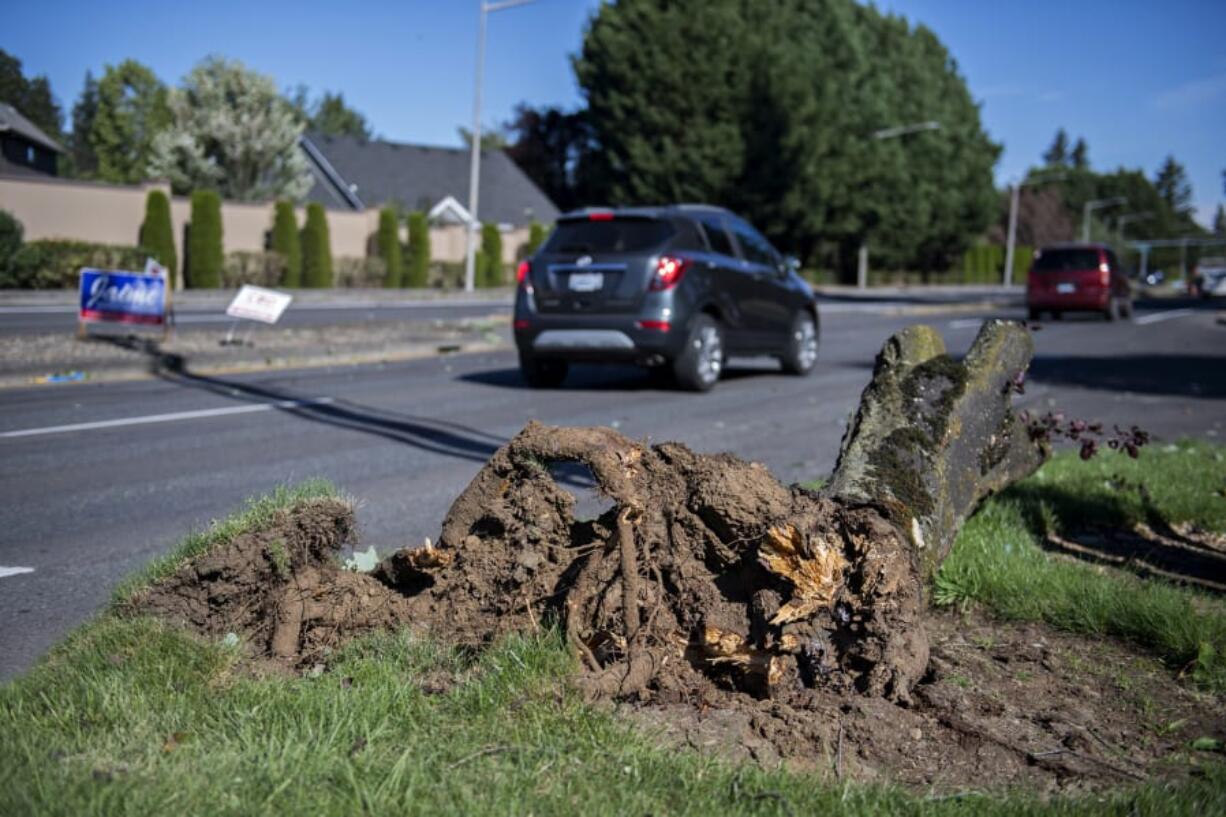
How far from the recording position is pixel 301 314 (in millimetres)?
23094

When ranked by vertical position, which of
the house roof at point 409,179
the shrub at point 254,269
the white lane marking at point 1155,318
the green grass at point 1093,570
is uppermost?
the house roof at point 409,179

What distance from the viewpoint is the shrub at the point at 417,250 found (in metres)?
38.8

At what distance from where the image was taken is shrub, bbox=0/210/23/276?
2617cm

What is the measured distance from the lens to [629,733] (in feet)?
9.39

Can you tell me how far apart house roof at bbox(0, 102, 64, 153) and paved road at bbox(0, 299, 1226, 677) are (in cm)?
1104

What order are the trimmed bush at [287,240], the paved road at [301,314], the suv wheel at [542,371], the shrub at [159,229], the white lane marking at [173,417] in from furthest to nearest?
1. the trimmed bush at [287,240]
2. the shrub at [159,229]
3. the paved road at [301,314]
4. the suv wheel at [542,371]
5. the white lane marking at [173,417]

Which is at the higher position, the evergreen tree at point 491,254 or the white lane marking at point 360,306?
the evergreen tree at point 491,254

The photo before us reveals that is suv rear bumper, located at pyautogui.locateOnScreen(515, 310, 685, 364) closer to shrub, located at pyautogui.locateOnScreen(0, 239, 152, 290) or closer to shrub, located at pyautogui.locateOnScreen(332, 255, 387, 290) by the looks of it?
shrub, located at pyautogui.locateOnScreen(0, 239, 152, 290)

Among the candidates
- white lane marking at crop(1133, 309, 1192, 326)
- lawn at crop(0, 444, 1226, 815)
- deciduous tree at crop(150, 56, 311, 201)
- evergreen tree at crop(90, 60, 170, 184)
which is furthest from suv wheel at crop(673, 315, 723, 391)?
evergreen tree at crop(90, 60, 170, 184)

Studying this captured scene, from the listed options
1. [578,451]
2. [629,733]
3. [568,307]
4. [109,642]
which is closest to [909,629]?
[629,733]

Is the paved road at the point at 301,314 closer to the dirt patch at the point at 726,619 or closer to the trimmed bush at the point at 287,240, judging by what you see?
the trimmed bush at the point at 287,240

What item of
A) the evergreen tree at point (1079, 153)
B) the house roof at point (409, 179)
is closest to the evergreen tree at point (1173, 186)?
the evergreen tree at point (1079, 153)

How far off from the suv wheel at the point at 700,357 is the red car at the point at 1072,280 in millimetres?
18768

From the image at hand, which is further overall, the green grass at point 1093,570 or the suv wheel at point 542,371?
the suv wheel at point 542,371
